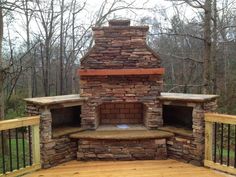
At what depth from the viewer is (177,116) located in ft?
18.9

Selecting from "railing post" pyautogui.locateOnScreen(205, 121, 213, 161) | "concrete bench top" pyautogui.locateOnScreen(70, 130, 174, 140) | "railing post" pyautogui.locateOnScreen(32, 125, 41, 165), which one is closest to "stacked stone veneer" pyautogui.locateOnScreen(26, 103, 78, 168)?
"railing post" pyautogui.locateOnScreen(32, 125, 41, 165)

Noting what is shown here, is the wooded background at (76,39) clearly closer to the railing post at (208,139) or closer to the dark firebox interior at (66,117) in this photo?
the dark firebox interior at (66,117)

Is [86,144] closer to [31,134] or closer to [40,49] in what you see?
[31,134]

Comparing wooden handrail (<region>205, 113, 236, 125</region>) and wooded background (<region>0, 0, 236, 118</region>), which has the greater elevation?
wooded background (<region>0, 0, 236, 118</region>)

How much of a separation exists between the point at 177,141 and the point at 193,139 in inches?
13.6

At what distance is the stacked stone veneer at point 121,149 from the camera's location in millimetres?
4848

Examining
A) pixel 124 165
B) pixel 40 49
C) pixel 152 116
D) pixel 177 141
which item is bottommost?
pixel 124 165

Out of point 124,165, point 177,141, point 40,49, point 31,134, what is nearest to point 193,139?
point 177,141

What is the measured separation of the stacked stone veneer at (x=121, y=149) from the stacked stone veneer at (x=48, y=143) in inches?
12.5

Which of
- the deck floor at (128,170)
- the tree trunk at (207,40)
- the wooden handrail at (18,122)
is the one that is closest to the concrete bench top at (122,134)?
the deck floor at (128,170)

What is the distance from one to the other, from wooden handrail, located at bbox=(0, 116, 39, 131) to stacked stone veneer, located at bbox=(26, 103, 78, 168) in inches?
6.9

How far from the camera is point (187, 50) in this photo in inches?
543

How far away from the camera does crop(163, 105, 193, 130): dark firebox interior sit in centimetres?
547

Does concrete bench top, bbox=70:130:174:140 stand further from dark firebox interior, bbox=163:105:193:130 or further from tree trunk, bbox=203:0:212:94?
tree trunk, bbox=203:0:212:94
